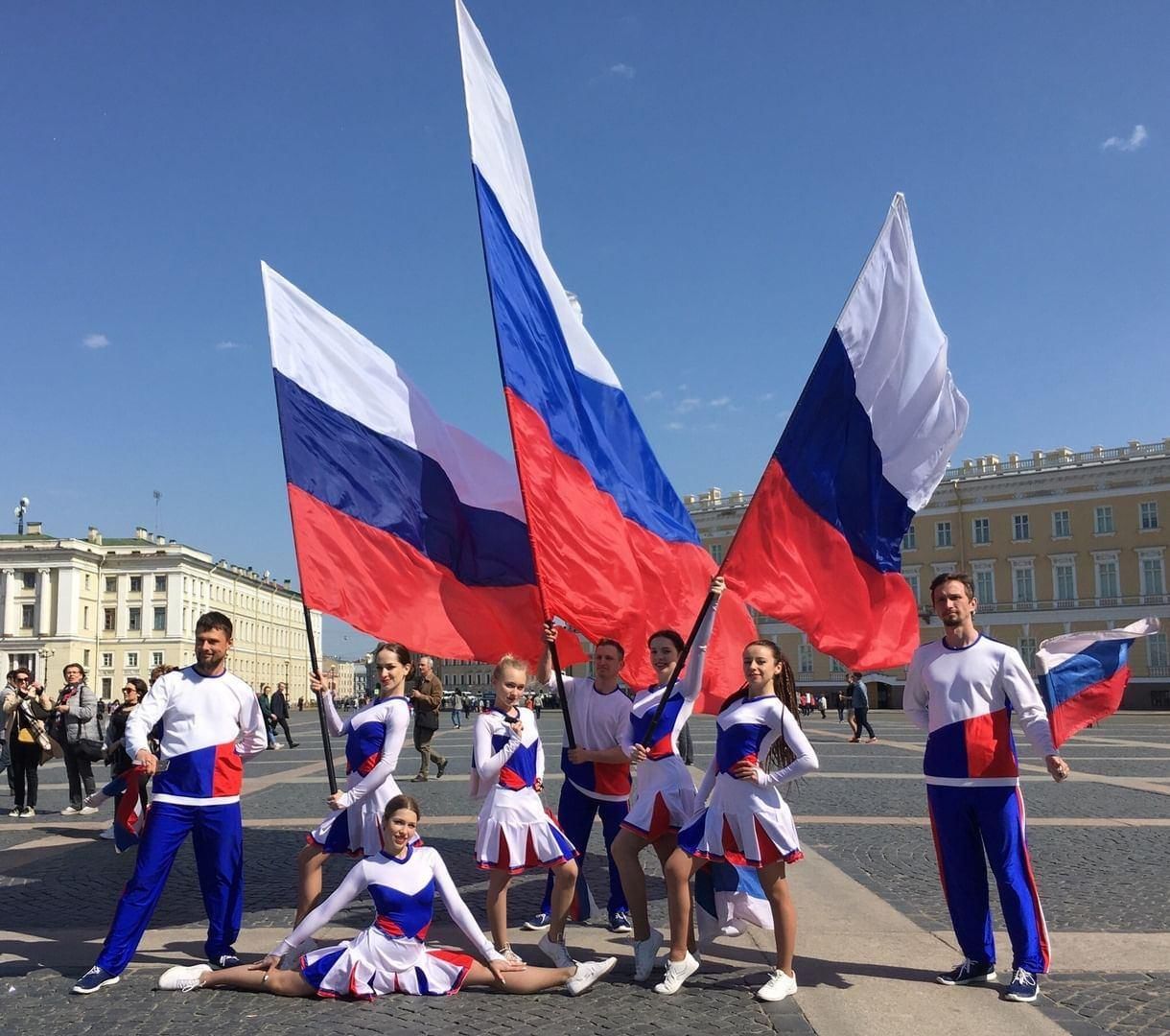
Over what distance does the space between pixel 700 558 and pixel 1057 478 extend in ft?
195

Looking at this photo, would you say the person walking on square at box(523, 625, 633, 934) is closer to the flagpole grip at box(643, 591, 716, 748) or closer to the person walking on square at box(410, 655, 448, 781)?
the flagpole grip at box(643, 591, 716, 748)

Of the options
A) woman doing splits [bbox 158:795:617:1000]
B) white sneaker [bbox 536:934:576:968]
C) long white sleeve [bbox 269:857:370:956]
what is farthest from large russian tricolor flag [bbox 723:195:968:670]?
long white sleeve [bbox 269:857:370:956]

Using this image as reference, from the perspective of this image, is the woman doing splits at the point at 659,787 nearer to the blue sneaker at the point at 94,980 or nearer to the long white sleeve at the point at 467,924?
the long white sleeve at the point at 467,924

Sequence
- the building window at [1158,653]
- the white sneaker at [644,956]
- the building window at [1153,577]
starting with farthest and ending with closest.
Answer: the building window at [1153,577] → the building window at [1158,653] → the white sneaker at [644,956]

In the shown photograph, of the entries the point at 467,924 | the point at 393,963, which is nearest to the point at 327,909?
the point at 393,963

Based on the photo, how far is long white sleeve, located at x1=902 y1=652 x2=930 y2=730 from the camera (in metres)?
5.49

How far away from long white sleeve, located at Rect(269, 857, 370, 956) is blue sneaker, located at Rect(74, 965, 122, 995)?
0.82m

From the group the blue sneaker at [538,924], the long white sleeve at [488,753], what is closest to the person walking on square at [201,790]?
the long white sleeve at [488,753]

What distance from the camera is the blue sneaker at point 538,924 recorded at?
6.30 meters

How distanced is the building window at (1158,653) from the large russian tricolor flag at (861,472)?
180ft

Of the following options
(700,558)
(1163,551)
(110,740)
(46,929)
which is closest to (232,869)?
(46,929)

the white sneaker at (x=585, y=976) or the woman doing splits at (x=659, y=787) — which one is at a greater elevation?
the woman doing splits at (x=659, y=787)

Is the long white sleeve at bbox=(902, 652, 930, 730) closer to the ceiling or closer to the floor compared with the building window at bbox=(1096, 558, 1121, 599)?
closer to the floor

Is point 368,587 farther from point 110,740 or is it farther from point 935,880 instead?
point 110,740
